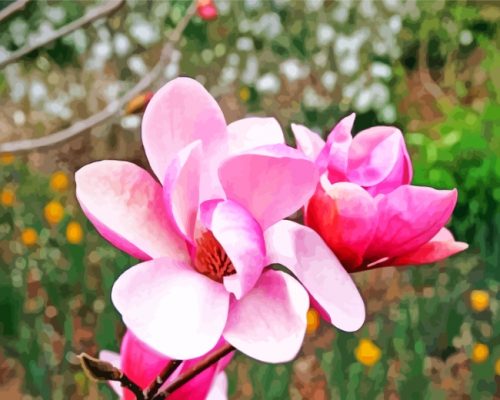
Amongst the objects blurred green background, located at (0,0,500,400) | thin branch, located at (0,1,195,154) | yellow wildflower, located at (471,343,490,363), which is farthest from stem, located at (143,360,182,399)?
yellow wildflower, located at (471,343,490,363)

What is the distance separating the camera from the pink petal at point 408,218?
0.21 m

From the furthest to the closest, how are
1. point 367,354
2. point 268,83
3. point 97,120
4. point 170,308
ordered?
1. point 268,83
2. point 367,354
3. point 97,120
4. point 170,308

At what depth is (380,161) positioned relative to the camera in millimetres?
223

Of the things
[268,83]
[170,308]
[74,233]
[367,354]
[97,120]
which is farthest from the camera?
[268,83]

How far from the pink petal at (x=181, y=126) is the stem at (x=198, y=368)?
0.04m

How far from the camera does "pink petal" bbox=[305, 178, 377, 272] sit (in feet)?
0.69

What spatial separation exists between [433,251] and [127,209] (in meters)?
0.08

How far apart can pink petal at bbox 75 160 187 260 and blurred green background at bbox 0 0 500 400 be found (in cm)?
70

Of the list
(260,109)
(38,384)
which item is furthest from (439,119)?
(38,384)

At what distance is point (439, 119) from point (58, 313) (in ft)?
2.07

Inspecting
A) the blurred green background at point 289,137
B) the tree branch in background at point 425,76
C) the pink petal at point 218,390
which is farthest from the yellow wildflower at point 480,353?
the pink petal at point 218,390

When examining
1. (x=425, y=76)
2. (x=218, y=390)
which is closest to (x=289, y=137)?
(x=425, y=76)

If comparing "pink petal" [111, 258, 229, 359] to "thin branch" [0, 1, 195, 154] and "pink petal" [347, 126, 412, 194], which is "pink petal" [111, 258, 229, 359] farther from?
"thin branch" [0, 1, 195, 154]

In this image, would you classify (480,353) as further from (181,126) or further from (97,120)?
(181,126)
